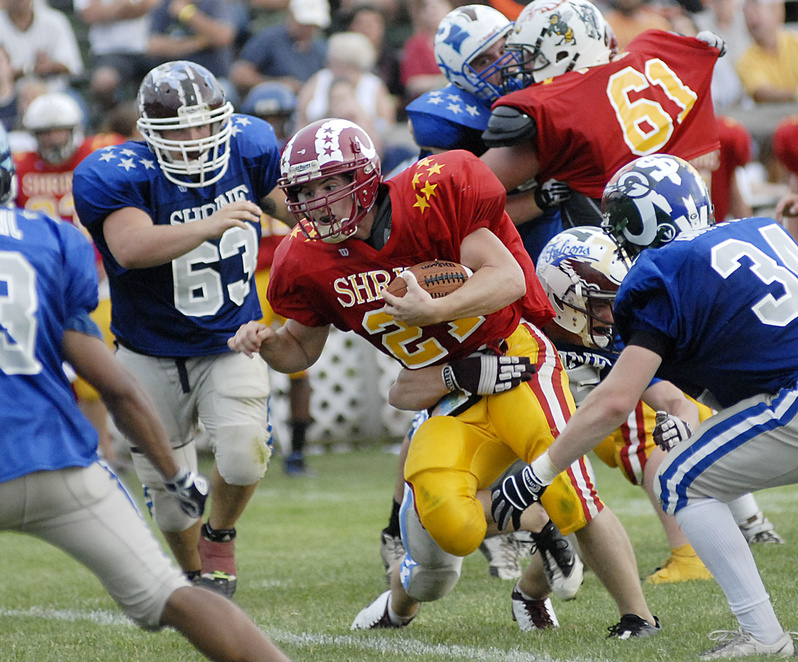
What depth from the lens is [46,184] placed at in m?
7.62

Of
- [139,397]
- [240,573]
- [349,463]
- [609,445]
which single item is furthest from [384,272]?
[349,463]

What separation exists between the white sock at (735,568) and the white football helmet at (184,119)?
2182 millimetres

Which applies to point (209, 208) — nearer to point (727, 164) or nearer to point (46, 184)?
point (727, 164)

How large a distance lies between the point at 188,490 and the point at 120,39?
28.1ft

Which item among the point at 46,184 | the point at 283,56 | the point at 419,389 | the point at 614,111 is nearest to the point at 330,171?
the point at 419,389

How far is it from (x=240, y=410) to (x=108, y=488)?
1.75 m

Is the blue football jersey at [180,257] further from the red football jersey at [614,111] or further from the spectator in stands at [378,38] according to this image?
the spectator in stands at [378,38]

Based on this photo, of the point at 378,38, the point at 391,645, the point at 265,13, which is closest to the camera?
the point at 391,645

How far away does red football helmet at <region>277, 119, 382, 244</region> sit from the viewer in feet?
11.4

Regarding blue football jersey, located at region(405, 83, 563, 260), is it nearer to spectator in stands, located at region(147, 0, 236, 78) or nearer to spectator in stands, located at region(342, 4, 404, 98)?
spectator in stands, located at region(147, 0, 236, 78)

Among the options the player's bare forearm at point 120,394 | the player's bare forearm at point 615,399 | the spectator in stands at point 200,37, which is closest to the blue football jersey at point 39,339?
the player's bare forearm at point 120,394

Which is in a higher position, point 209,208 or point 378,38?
point 209,208

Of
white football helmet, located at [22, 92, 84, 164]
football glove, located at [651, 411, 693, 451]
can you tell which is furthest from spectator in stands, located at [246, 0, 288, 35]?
football glove, located at [651, 411, 693, 451]

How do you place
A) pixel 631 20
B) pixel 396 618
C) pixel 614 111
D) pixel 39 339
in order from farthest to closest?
pixel 631 20, pixel 614 111, pixel 396 618, pixel 39 339
